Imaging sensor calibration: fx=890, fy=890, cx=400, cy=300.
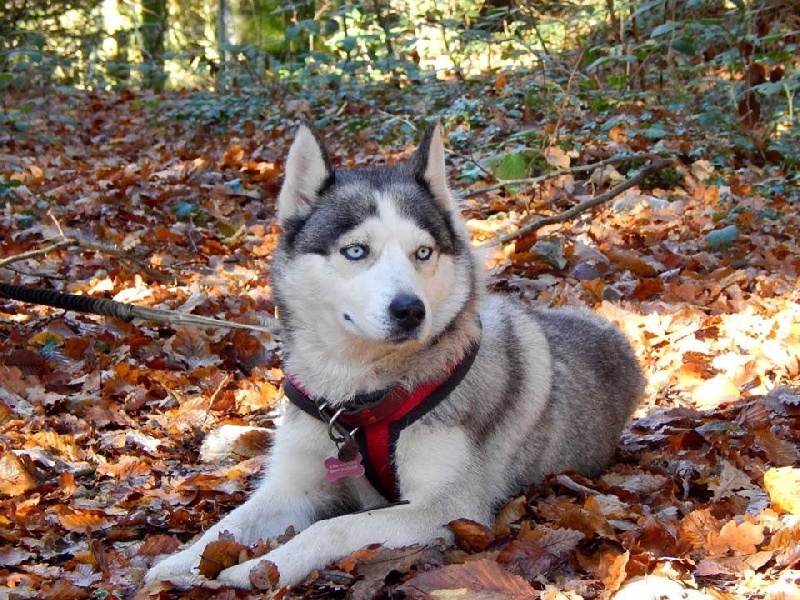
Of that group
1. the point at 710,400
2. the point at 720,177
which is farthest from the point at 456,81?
the point at 710,400

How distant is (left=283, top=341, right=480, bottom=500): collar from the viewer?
3.54m

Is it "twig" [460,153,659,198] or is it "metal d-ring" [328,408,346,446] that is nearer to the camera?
"metal d-ring" [328,408,346,446]

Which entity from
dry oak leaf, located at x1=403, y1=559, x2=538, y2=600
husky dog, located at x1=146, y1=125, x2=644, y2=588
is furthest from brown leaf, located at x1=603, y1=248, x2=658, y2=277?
dry oak leaf, located at x1=403, y1=559, x2=538, y2=600

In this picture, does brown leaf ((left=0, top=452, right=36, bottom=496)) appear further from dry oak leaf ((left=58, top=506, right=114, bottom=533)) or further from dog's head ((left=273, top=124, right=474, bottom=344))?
dog's head ((left=273, top=124, right=474, bottom=344))

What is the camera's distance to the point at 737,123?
1012cm

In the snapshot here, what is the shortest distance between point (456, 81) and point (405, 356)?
35.8 feet

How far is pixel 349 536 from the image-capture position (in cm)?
321

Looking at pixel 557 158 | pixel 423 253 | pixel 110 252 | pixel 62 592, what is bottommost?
pixel 62 592

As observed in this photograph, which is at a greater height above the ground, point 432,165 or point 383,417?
point 432,165

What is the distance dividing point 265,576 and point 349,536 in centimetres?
34

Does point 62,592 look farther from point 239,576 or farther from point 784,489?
point 784,489

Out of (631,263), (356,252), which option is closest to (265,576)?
(356,252)

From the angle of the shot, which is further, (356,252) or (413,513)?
(356,252)

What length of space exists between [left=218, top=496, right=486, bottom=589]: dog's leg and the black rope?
6.45 ft
